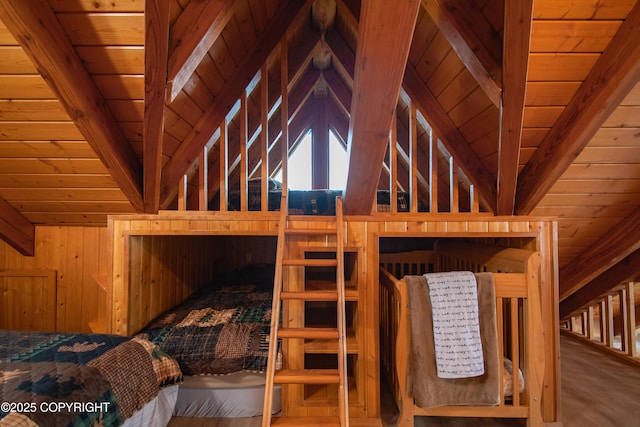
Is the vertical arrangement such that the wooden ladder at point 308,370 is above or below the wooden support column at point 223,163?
below

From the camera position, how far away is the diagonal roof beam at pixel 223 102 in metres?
2.01

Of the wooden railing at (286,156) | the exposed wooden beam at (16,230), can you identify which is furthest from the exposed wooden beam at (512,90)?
the exposed wooden beam at (16,230)

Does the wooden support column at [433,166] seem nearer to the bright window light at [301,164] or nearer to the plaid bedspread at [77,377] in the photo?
the plaid bedspread at [77,377]

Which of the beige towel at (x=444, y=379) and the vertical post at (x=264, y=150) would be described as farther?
the vertical post at (x=264, y=150)

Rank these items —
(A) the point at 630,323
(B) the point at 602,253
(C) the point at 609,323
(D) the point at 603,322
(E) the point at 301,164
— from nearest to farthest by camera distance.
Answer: (B) the point at 602,253 → (A) the point at 630,323 → (C) the point at 609,323 → (D) the point at 603,322 → (E) the point at 301,164

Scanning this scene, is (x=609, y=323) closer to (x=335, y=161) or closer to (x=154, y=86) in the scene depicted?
(x=335, y=161)

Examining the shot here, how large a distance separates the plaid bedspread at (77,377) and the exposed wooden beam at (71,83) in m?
0.94

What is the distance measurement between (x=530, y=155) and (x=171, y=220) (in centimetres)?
259

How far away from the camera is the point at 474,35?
1.55m

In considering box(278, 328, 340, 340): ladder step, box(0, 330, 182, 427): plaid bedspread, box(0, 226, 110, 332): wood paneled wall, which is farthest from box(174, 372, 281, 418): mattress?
box(0, 226, 110, 332): wood paneled wall

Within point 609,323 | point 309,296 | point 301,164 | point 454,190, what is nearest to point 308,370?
point 309,296

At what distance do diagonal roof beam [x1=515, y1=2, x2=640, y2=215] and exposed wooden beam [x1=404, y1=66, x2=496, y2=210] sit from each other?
0.28 metres

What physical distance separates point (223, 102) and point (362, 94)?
1222 mm

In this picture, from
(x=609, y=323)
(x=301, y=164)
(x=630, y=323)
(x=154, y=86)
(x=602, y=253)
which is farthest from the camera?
(x=301, y=164)
